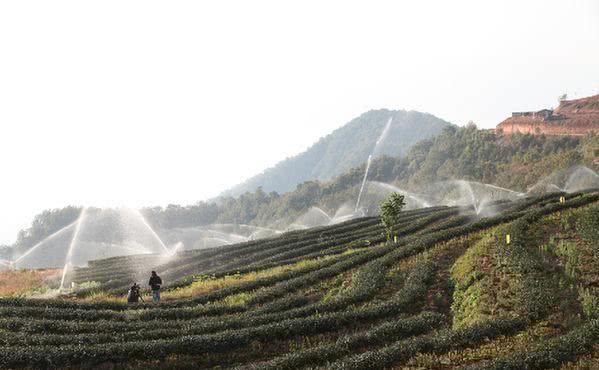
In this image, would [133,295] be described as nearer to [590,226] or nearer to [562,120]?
[590,226]

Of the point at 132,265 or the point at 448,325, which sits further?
the point at 132,265

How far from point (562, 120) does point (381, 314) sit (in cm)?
11608

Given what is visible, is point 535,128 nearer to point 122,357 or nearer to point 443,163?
point 443,163

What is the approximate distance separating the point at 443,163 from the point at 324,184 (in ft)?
176

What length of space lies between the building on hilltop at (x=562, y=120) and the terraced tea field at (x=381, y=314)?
300 ft

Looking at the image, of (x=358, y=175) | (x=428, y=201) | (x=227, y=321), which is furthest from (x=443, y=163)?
(x=227, y=321)

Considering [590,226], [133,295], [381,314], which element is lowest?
[381,314]

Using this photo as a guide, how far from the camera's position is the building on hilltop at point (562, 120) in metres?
116

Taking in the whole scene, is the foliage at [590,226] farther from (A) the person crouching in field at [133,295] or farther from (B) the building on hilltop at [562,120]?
(B) the building on hilltop at [562,120]

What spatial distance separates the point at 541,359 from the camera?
15.1 m

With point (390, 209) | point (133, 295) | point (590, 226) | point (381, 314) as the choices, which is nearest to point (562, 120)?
point (390, 209)

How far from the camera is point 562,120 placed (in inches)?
4806

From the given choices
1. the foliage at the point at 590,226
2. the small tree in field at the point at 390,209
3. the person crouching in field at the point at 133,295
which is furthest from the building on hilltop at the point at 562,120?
the person crouching in field at the point at 133,295

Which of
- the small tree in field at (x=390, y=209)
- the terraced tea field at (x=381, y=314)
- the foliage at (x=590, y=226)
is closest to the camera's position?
the terraced tea field at (x=381, y=314)
